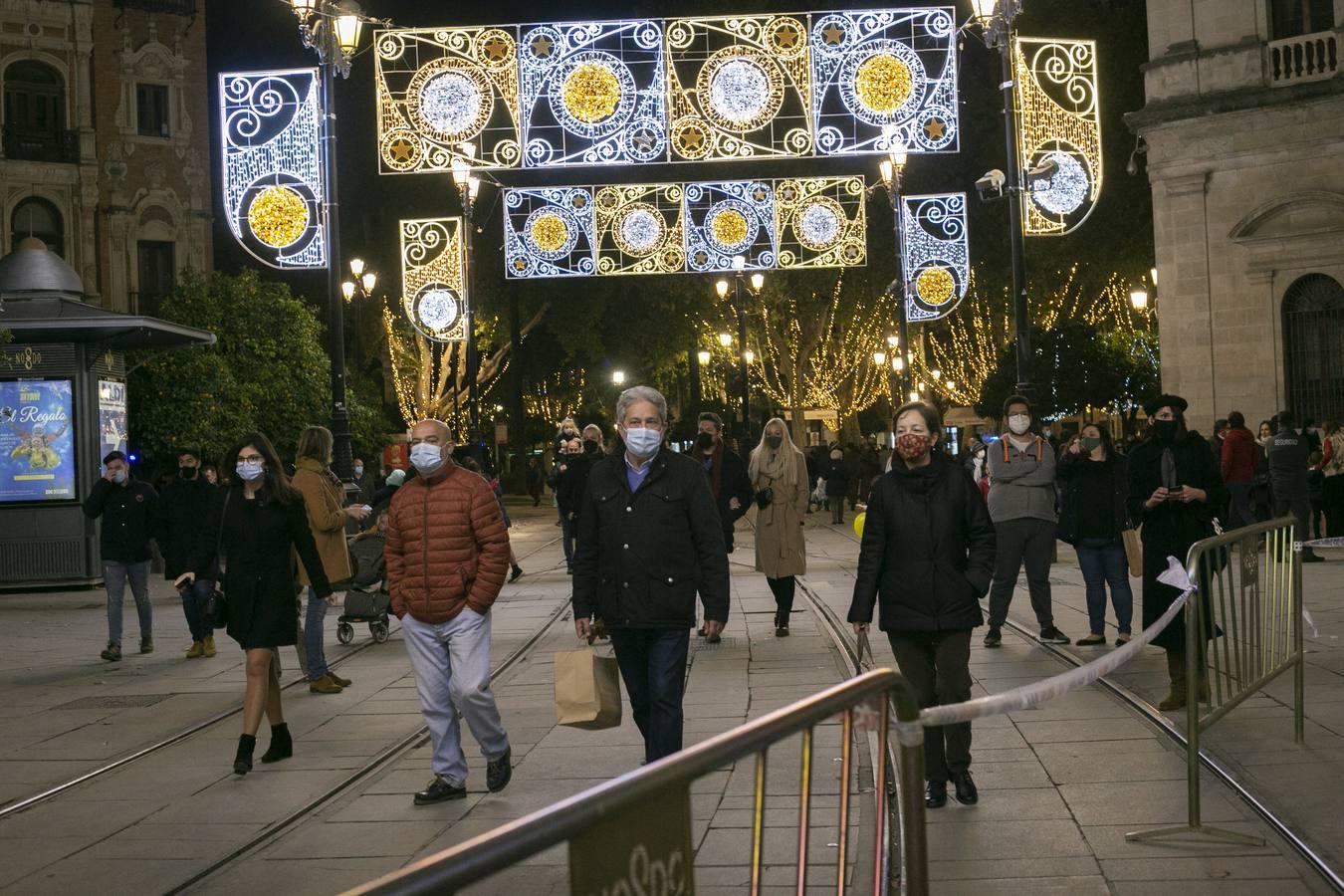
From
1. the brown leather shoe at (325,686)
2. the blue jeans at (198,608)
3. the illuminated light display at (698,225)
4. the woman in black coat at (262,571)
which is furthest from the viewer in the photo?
the illuminated light display at (698,225)

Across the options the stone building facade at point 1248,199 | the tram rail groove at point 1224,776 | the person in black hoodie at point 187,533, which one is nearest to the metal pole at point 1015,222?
the tram rail groove at point 1224,776

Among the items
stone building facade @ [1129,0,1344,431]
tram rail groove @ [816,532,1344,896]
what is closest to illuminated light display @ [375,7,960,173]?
stone building facade @ [1129,0,1344,431]

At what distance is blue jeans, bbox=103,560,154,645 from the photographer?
13.6m

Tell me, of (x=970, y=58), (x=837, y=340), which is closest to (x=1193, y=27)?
(x=970, y=58)

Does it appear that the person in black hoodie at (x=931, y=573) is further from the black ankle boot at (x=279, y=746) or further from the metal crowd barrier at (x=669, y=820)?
the black ankle boot at (x=279, y=746)

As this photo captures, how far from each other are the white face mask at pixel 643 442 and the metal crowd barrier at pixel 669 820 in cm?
308

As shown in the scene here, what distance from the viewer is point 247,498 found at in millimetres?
8930

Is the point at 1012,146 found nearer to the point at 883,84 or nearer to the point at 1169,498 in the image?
the point at 883,84

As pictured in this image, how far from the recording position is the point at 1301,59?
2634 centimetres

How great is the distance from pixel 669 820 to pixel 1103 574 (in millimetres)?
9726

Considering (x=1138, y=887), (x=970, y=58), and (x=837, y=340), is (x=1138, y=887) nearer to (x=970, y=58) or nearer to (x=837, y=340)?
(x=970, y=58)

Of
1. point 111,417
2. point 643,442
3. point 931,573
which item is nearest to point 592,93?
point 111,417

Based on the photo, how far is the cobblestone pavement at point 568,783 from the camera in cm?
580

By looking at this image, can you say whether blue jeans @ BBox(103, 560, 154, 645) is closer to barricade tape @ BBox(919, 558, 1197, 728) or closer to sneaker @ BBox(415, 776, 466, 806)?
sneaker @ BBox(415, 776, 466, 806)
